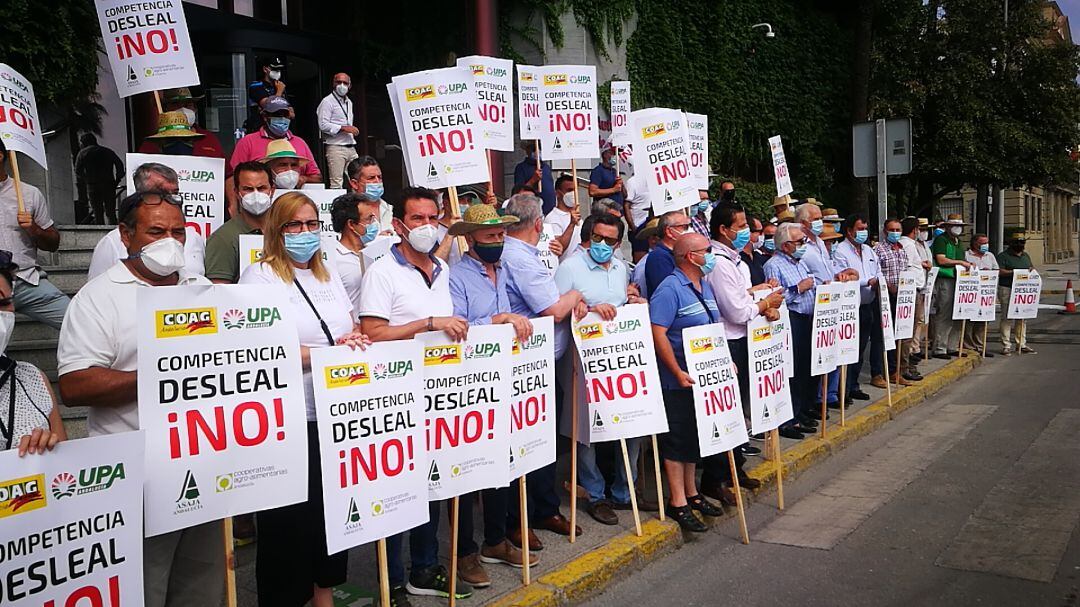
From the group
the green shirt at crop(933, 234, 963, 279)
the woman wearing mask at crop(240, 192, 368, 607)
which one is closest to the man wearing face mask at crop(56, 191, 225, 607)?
the woman wearing mask at crop(240, 192, 368, 607)

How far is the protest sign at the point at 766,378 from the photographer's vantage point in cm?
635

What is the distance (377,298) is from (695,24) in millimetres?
14920

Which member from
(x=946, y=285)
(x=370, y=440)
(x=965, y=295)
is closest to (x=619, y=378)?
(x=370, y=440)

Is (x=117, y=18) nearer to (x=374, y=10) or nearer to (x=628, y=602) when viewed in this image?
(x=628, y=602)

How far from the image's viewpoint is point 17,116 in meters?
6.48

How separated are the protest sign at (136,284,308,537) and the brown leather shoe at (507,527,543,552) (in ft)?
6.36

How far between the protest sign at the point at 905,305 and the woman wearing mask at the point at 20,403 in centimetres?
968

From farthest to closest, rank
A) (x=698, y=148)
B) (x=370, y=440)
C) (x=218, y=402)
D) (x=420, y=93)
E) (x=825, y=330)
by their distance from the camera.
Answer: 1. (x=698, y=148)
2. (x=825, y=330)
3. (x=420, y=93)
4. (x=370, y=440)
5. (x=218, y=402)

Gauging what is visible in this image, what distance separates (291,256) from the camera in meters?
4.06

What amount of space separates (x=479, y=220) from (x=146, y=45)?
4.32m

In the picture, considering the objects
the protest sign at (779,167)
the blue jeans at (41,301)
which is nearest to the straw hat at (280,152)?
the blue jeans at (41,301)

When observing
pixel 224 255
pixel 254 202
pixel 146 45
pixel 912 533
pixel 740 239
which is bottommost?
pixel 912 533

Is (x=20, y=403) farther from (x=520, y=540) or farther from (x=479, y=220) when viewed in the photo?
(x=520, y=540)

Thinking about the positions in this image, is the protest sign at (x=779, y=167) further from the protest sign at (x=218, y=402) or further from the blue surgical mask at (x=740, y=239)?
the protest sign at (x=218, y=402)
